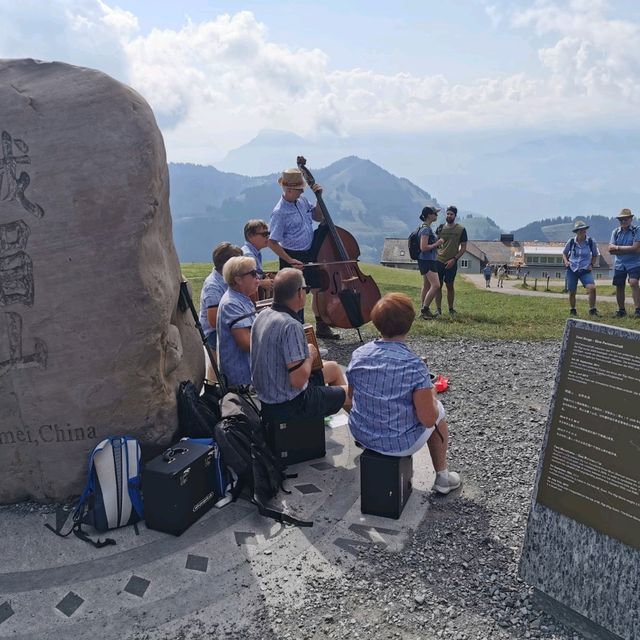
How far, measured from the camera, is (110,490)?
4.74 meters

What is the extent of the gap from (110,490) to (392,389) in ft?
8.32

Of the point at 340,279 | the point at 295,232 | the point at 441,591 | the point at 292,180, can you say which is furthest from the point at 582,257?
the point at 441,591

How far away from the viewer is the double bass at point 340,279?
9055 mm

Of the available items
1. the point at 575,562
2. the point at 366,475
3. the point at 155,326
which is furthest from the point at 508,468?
the point at 155,326

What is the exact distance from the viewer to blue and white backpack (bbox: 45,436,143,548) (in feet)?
15.5

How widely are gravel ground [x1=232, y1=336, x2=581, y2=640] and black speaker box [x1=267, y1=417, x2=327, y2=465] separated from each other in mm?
1344

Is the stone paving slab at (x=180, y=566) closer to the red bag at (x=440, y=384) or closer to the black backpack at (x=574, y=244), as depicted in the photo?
the red bag at (x=440, y=384)

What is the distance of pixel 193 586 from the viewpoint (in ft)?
13.3

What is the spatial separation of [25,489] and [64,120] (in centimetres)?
335

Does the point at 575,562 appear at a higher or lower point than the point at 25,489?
higher

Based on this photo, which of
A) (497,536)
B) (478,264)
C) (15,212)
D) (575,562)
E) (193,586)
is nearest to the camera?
(575,562)

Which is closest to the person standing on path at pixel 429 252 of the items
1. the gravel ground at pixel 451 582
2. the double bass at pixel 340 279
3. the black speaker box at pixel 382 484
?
A: the double bass at pixel 340 279

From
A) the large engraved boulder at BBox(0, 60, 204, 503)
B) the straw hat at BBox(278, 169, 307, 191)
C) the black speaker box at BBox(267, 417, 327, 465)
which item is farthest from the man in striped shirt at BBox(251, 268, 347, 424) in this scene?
the straw hat at BBox(278, 169, 307, 191)

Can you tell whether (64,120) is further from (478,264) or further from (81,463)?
(478,264)
